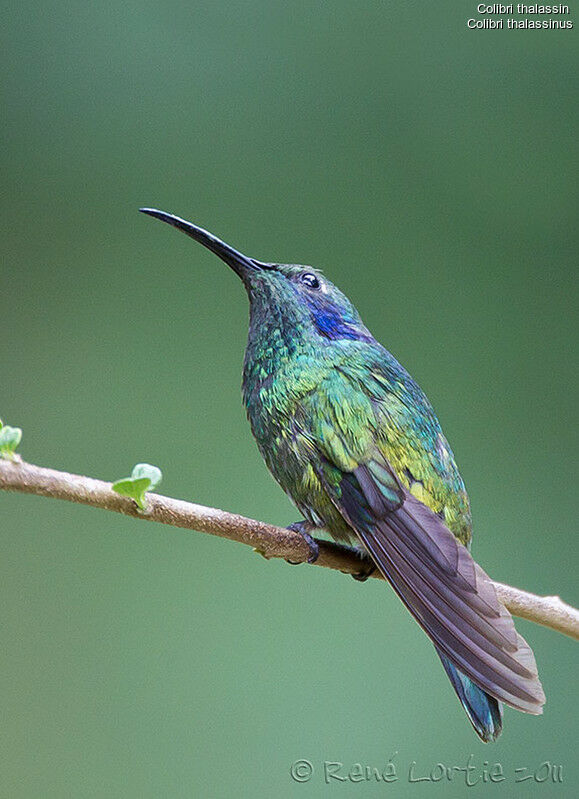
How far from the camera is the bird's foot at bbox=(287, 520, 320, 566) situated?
131 cm

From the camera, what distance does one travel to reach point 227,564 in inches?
110

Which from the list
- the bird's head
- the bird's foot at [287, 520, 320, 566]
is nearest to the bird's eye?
the bird's head

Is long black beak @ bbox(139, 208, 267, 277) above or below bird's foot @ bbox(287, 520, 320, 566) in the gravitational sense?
above

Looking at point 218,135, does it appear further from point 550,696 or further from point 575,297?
point 550,696

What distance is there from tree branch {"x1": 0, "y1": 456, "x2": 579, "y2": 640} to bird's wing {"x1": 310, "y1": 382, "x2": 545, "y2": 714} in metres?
0.10

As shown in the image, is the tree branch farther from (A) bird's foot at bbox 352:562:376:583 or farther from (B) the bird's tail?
(B) the bird's tail

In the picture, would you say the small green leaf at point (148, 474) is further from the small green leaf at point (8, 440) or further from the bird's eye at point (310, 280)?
the bird's eye at point (310, 280)

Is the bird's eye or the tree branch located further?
the bird's eye

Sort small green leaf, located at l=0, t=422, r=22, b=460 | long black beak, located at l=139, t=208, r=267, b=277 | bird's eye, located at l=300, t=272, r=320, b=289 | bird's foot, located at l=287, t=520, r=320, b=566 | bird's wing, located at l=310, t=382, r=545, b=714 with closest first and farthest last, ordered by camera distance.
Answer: small green leaf, located at l=0, t=422, r=22, b=460 → bird's wing, located at l=310, t=382, r=545, b=714 → long black beak, located at l=139, t=208, r=267, b=277 → bird's foot, located at l=287, t=520, r=320, b=566 → bird's eye, located at l=300, t=272, r=320, b=289

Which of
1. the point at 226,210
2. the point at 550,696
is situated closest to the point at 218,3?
the point at 226,210

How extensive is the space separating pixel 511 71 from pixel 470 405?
3.45 feet

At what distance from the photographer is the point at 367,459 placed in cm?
127

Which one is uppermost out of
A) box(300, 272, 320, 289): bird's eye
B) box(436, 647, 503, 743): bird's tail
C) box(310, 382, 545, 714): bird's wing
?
box(300, 272, 320, 289): bird's eye

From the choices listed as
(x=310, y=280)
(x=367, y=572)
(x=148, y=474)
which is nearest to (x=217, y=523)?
(x=148, y=474)
